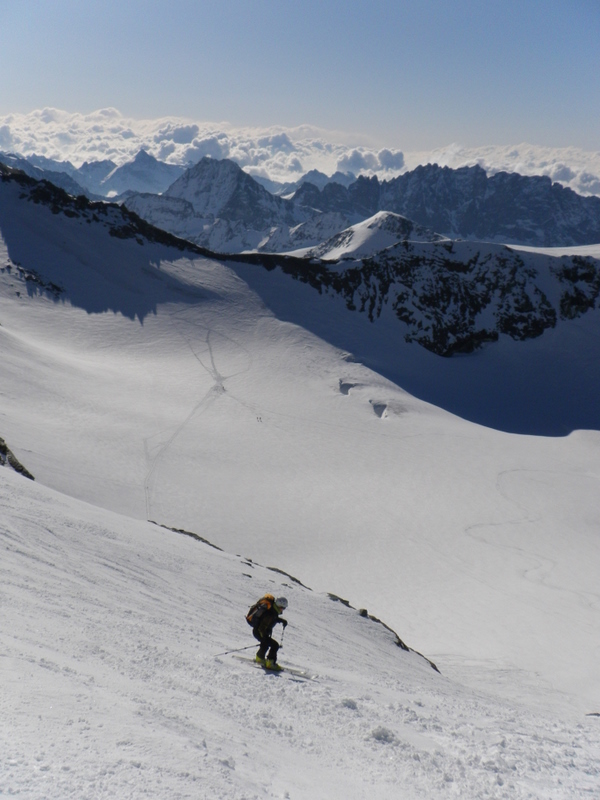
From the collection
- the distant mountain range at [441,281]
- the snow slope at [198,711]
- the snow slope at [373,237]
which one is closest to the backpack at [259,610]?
the snow slope at [198,711]

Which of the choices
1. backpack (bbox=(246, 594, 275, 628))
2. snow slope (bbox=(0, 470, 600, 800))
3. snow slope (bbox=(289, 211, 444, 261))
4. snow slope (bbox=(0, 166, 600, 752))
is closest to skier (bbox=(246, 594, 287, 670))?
backpack (bbox=(246, 594, 275, 628))

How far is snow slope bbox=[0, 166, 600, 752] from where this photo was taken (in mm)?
25250

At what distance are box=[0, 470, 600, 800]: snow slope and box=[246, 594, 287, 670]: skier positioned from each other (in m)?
0.41

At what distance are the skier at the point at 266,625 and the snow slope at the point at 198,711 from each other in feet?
1.36

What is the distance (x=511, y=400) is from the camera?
6644 cm

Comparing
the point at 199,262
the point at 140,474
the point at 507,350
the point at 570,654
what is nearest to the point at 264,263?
the point at 199,262

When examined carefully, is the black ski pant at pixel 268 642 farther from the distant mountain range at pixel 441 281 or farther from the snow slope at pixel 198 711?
the distant mountain range at pixel 441 281

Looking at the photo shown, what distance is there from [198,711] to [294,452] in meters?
34.2

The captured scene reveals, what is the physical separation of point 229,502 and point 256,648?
69.9 ft

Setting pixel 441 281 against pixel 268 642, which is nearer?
pixel 268 642

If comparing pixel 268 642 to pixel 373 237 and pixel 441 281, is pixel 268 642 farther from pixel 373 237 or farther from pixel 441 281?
pixel 373 237

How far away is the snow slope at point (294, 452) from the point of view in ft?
82.8

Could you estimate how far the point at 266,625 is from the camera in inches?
407

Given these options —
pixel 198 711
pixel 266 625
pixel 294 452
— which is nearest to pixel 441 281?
pixel 294 452
